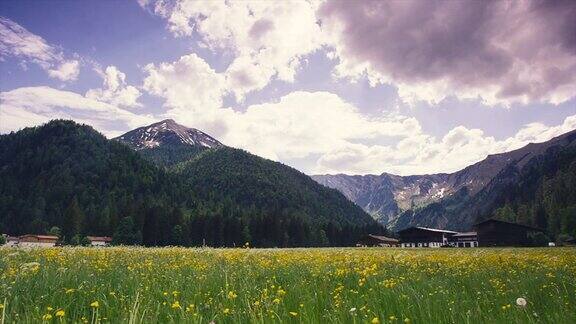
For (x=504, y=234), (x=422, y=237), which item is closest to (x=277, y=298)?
(x=504, y=234)

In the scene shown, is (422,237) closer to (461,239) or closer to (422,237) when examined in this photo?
(422,237)

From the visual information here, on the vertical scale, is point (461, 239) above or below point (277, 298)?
below

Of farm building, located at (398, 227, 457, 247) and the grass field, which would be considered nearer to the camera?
the grass field

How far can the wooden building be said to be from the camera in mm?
86125

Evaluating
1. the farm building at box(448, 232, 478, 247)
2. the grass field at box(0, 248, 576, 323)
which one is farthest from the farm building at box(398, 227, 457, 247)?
the grass field at box(0, 248, 576, 323)

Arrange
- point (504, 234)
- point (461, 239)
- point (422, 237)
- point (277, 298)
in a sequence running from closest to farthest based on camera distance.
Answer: point (277, 298) → point (504, 234) → point (422, 237) → point (461, 239)

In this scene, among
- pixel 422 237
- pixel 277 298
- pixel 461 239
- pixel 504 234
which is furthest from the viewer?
pixel 461 239

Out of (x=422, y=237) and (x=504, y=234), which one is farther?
(x=422, y=237)

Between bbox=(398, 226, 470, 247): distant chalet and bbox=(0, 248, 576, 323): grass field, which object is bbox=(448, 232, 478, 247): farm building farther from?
bbox=(0, 248, 576, 323): grass field

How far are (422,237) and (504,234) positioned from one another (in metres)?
27.4

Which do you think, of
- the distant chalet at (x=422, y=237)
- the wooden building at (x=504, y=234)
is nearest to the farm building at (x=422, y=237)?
the distant chalet at (x=422, y=237)

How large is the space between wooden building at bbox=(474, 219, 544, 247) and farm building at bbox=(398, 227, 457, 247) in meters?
21.4

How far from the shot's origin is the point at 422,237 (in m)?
112

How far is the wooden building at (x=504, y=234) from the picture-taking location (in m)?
86.1
